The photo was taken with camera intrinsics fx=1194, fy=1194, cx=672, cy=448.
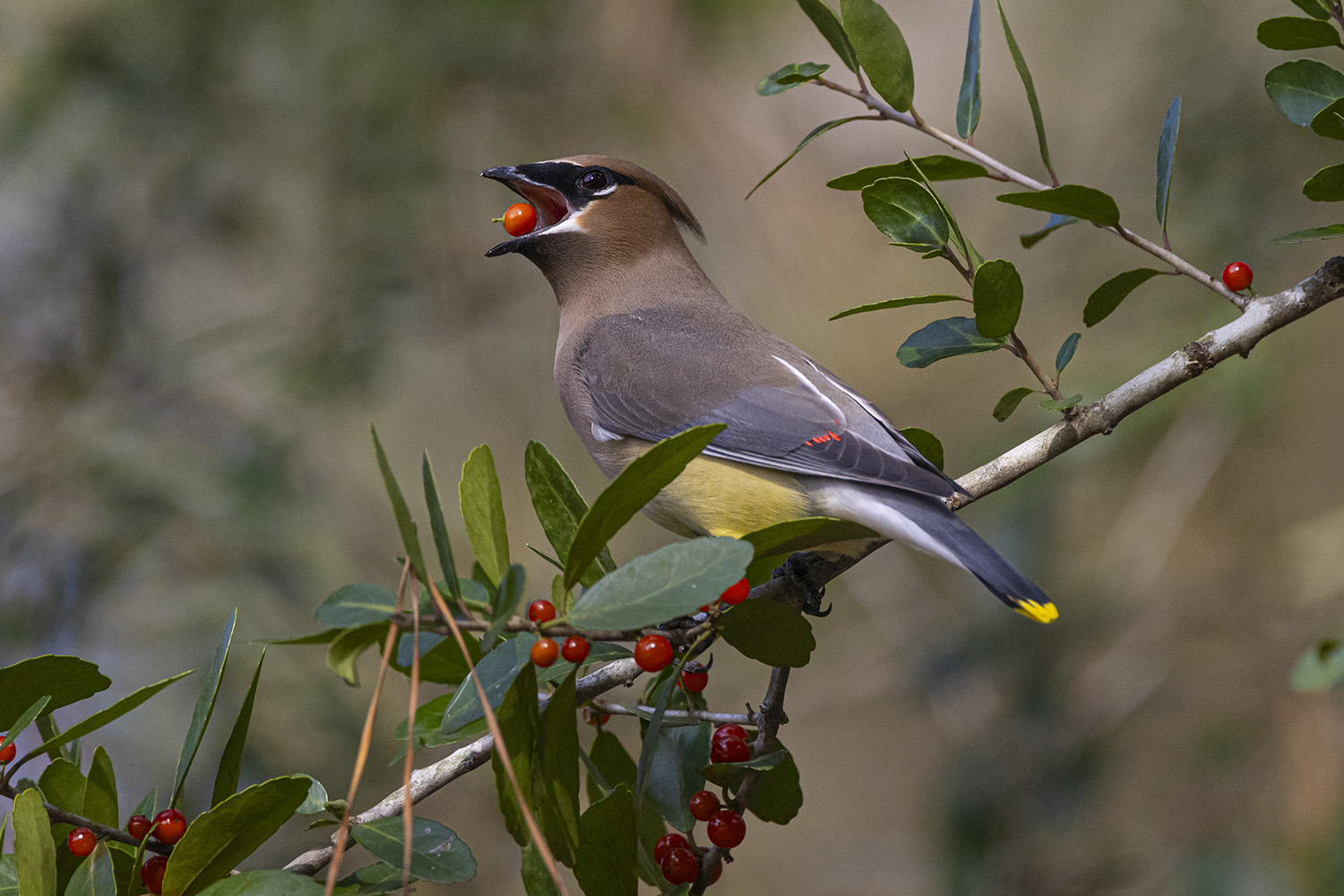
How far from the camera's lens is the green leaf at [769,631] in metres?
1.73

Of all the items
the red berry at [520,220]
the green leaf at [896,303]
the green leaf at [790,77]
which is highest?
the green leaf at [790,77]

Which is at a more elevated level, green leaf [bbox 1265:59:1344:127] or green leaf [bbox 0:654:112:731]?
green leaf [bbox 1265:59:1344:127]

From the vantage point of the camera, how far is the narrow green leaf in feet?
4.17

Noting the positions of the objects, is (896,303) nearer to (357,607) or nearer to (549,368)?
(357,607)

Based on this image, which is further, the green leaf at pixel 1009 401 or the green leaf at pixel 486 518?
the green leaf at pixel 1009 401

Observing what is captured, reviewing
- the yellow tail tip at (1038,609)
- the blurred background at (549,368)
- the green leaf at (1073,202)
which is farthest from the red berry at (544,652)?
the blurred background at (549,368)

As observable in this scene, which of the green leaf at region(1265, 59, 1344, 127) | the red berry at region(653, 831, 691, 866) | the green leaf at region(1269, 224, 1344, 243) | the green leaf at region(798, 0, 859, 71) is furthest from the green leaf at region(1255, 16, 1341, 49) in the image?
the red berry at region(653, 831, 691, 866)

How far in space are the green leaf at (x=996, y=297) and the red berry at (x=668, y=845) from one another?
923 millimetres

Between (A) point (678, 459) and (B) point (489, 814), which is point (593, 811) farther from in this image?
(B) point (489, 814)

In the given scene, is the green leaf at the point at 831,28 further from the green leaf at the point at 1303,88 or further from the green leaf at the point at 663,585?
the green leaf at the point at 663,585

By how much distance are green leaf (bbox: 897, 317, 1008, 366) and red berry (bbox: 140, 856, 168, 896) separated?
1331 mm

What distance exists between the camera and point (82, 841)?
61.6 inches

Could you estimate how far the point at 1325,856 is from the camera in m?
3.10

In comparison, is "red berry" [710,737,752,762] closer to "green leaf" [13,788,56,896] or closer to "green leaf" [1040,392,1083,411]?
"green leaf" [1040,392,1083,411]
